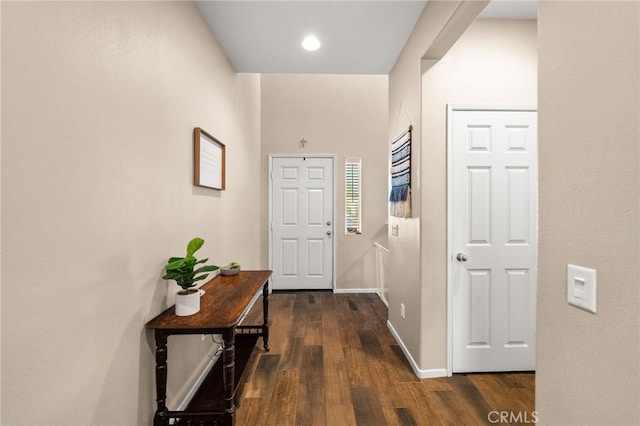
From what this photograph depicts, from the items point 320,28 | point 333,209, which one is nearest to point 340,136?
point 333,209

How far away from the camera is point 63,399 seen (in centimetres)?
96

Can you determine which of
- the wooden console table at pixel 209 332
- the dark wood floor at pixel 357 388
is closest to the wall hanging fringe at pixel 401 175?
the dark wood floor at pixel 357 388

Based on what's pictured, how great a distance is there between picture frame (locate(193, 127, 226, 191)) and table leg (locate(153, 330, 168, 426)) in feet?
3.30

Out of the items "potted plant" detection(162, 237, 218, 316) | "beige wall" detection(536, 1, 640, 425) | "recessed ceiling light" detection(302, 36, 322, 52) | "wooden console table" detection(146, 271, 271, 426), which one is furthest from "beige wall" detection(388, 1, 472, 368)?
"potted plant" detection(162, 237, 218, 316)

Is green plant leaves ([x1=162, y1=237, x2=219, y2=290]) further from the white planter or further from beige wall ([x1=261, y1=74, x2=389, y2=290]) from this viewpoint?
beige wall ([x1=261, y1=74, x2=389, y2=290])

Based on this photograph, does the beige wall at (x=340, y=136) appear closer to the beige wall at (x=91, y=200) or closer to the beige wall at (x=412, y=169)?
the beige wall at (x=412, y=169)

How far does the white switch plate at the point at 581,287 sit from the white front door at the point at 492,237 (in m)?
1.40

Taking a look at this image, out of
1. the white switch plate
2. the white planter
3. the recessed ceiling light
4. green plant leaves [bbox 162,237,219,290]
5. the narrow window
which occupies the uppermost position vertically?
the recessed ceiling light

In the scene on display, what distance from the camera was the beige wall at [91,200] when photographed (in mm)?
823

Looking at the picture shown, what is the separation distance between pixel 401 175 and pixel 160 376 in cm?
221

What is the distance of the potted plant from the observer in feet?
4.86

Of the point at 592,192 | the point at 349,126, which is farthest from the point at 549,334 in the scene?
the point at 349,126

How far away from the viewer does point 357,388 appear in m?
2.07

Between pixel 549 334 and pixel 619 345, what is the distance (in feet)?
0.75
